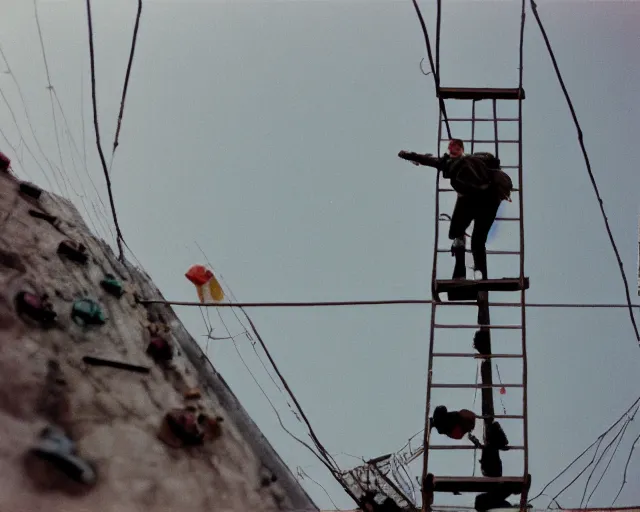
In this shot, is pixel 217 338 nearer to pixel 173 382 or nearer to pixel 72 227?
pixel 173 382

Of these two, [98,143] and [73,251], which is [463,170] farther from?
[73,251]

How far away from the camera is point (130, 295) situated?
6062 millimetres

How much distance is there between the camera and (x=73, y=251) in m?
5.77

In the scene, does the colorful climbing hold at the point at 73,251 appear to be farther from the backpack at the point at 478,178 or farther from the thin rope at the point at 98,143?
the backpack at the point at 478,178

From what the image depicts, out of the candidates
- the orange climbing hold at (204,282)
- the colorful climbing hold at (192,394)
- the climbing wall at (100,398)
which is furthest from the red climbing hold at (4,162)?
the colorful climbing hold at (192,394)

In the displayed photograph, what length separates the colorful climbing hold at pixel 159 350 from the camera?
5566mm

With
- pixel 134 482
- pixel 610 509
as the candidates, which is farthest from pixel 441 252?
pixel 134 482

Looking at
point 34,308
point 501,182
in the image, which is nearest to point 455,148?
point 501,182

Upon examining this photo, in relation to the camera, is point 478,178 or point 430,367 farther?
point 478,178

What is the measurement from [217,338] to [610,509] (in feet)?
12.5

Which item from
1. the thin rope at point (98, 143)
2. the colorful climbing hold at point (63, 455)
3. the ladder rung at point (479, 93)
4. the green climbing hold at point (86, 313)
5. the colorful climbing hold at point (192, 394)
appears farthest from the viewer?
the ladder rung at point (479, 93)

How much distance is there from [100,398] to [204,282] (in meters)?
1.67

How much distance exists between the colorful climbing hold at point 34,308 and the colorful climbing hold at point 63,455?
3.03ft

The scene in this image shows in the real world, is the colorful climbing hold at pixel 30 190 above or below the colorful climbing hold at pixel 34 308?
above
